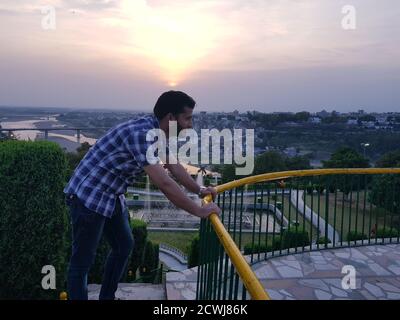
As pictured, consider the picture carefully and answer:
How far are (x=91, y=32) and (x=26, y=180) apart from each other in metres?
8.34

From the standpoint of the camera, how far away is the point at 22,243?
4.96m

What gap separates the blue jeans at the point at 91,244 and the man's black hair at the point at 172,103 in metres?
0.72

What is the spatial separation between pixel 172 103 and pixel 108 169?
57 centimetres

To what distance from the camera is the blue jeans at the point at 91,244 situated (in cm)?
248

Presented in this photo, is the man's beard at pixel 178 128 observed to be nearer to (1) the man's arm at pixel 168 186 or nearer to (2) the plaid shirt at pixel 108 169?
(2) the plaid shirt at pixel 108 169

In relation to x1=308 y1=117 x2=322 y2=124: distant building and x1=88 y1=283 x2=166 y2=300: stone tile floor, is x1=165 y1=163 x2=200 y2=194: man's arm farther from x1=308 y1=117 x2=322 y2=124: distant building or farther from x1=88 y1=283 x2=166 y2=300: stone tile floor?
x1=308 y1=117 x2=322 y2=124: distant building

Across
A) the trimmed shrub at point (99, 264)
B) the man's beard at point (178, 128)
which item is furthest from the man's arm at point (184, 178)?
the trimmed shrub at point (99, 264)

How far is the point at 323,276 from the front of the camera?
444 centimetres

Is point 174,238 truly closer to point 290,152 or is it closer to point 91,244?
point 290,152

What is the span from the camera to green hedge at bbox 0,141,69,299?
4902 millimetres

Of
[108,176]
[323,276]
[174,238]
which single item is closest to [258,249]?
[323,276]

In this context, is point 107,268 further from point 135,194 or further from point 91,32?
point 135,194

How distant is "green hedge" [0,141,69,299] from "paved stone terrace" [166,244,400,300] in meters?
1.68
